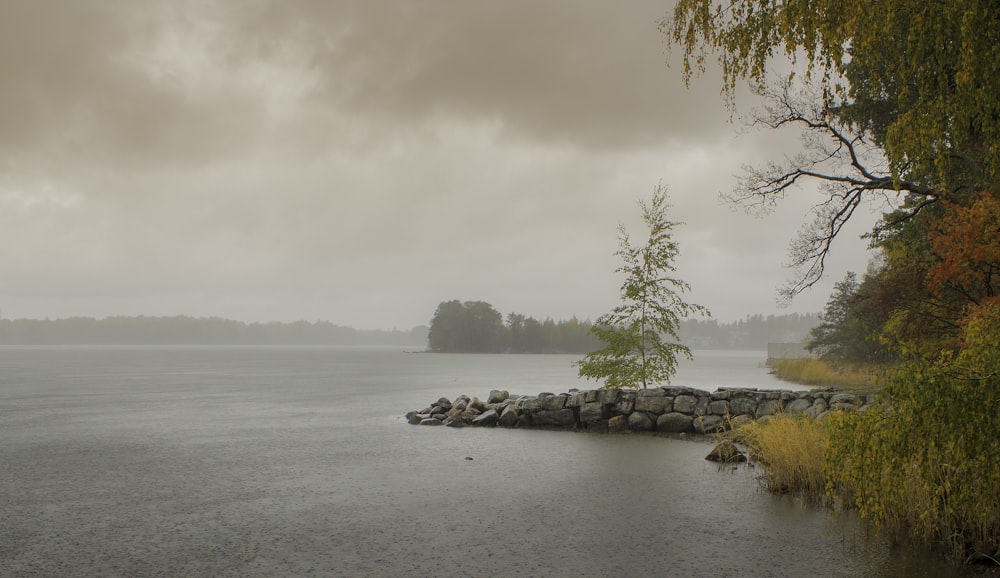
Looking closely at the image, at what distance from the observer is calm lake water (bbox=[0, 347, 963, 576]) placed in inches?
264

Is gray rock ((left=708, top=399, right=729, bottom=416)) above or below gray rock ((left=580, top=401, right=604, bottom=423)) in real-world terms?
above

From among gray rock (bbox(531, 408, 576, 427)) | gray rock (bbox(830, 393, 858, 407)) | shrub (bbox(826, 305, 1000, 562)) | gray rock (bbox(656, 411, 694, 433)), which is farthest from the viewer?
gray rock (bbox(531, 408, 576, 427))

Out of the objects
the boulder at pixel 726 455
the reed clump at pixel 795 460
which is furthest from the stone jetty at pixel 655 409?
the reed clump at pixel 795 460

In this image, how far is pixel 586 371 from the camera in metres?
19.3

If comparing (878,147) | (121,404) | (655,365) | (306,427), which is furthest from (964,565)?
(121,404)

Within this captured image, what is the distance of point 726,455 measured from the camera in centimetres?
1246

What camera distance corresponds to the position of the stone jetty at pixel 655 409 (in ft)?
52.2

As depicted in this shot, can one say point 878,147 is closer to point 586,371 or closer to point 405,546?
point 586,371

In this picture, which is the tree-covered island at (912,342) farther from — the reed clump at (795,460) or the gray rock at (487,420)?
the gray rock at (487,420)

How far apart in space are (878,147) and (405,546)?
651 inches

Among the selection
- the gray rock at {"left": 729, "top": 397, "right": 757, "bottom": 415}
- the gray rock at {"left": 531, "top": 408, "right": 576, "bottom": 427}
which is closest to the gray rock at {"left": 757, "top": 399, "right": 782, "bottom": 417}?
the gray rock at {"left": 729, "top": 397, "right": 757, "bottom": 415}

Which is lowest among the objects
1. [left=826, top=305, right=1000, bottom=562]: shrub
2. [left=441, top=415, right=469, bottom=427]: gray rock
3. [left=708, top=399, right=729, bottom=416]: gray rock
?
[left=441, top=415, right=469, bottom=427]: gray rock

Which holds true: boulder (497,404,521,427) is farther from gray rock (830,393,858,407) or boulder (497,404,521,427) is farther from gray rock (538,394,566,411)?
gray rock (830,393,858,407)

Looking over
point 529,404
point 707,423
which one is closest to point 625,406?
point 707,423
